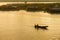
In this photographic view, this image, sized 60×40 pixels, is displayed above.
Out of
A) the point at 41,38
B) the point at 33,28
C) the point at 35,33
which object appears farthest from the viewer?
the point at 33,28

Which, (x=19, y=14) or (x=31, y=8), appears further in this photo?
(x=31, y=8)

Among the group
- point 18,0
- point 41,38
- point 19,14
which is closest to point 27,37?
point 41,38

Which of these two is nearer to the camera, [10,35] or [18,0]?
[10,35]

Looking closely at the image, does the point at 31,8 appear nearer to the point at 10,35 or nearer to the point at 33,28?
the point at 33,28

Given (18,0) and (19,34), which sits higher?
(18,0)

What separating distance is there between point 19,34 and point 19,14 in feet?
29.8

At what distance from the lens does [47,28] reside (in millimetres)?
17359

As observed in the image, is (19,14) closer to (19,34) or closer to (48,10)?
(48,10)

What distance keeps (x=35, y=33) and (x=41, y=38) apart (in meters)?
1.24

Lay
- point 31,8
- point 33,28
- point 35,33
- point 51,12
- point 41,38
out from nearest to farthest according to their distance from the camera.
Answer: point 41,38, point 35,33, point 33,28, point 51,12, point 31,8

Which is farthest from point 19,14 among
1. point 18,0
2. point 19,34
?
point 18,0

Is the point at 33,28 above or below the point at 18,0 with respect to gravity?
below

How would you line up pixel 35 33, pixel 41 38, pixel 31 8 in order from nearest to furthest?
pixel 41 38 < pixel 35 33 < pixel 31 8

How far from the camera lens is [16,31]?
16391 millimetres
